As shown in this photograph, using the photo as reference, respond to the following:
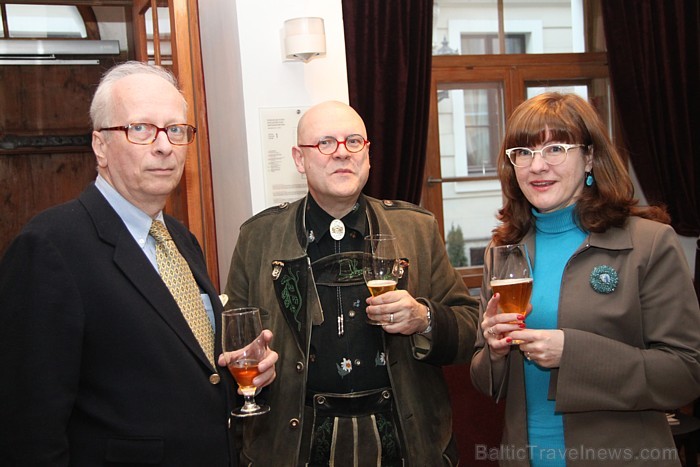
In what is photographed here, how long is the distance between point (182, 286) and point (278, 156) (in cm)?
210

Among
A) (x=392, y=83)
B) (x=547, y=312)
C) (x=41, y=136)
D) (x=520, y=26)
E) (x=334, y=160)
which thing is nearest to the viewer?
(x=547, y=312)

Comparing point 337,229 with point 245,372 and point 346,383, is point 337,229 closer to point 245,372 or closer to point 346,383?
point 346,383

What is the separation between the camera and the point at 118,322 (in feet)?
5.30

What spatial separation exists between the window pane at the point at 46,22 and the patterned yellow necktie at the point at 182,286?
5728 millimetres

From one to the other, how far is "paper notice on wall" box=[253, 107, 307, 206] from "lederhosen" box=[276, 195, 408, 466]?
1.53 m

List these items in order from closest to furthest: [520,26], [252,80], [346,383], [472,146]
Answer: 1. [346,383]
2. [252,80]
3. [520,26]
4. [472,146]

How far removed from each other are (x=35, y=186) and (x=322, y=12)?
4183 mm

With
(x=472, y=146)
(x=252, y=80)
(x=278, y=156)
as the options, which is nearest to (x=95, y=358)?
(x=278, y=156)

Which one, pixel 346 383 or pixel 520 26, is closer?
pixel 346 383

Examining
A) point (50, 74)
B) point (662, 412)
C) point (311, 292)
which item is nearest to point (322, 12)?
point (311, 292)

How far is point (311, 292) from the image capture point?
233 cm

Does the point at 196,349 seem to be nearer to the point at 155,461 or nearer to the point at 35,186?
the point at 155,461

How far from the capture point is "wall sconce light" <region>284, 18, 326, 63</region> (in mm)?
3678

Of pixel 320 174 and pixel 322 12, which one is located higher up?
pixel 322 12
